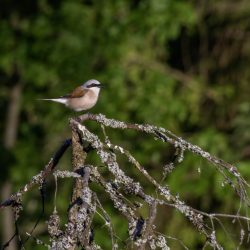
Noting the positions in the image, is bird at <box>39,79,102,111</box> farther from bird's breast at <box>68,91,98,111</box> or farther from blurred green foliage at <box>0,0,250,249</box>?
blurred green foliage at <box>0,0,250,249</box>

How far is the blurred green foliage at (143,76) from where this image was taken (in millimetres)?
9438

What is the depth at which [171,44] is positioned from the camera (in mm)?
10609

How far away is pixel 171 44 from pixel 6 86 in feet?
6.84

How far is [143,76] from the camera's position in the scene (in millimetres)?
10055

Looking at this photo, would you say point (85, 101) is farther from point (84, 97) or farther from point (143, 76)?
point (143, 76)

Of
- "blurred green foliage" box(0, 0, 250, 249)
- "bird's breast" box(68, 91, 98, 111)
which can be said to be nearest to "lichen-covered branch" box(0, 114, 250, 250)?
"bird's breast" box(68, 91, 98, 111)

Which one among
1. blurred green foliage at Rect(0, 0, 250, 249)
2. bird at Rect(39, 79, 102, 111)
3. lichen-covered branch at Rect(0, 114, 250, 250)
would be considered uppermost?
lichen-covered branch at Rect(0, 114, 250, 250)

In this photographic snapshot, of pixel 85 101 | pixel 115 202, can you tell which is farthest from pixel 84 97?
pixel 115 202

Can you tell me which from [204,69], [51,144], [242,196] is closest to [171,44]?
[204,69]

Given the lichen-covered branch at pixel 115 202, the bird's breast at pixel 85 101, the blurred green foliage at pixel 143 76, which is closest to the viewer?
the lichen-covered branch at pixel 115 202

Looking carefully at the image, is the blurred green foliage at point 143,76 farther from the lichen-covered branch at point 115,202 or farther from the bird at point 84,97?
the lichen-covered branch at point 115,202

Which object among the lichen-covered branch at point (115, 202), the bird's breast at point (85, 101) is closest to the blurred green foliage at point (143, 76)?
the bird's breast at point (85, 101)

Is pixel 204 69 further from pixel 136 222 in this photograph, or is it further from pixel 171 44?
pixel 136 222

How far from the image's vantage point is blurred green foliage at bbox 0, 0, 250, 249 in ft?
31.0
